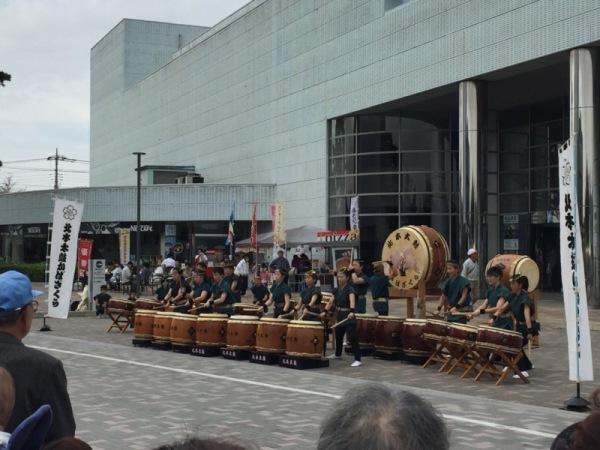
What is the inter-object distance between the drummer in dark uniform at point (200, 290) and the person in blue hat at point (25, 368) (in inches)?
581

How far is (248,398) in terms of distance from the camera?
11.2 m

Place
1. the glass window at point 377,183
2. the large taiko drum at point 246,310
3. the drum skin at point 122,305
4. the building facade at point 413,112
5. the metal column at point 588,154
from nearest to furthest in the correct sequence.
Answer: the large taiko drum at point 246,310
the drum skin at point 122,305
the metal column at point 588,154
the building facade at point 413,112
the glass window at point 377,183

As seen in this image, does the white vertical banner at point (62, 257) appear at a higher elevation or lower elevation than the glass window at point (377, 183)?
lower

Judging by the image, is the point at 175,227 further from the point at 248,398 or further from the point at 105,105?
the point at 248,398

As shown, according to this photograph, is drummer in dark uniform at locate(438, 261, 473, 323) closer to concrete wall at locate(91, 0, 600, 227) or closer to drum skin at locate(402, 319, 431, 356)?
drum skin at locate(402, 319, 431, 356)

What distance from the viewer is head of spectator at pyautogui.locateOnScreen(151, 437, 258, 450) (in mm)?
A: 1642

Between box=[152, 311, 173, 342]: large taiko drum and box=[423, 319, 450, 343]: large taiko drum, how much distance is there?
5922mm

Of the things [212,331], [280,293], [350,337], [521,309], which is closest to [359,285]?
[350,337]

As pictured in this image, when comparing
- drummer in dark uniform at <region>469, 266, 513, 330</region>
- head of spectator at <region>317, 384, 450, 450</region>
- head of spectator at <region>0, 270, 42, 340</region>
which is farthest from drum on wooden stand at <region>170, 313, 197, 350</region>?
head of spectator at <region>317, 384, 450, 450</region>

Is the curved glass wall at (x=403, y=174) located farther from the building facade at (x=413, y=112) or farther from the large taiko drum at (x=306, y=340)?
the large taiko drum at (x=306, y=340)

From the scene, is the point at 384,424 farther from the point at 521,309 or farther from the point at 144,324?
the point at 144,324

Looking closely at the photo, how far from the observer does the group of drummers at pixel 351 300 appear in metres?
13.3

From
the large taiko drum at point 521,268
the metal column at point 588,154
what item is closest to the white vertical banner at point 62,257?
the large taiko drum at point 521,268

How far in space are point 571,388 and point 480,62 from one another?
19778mm
